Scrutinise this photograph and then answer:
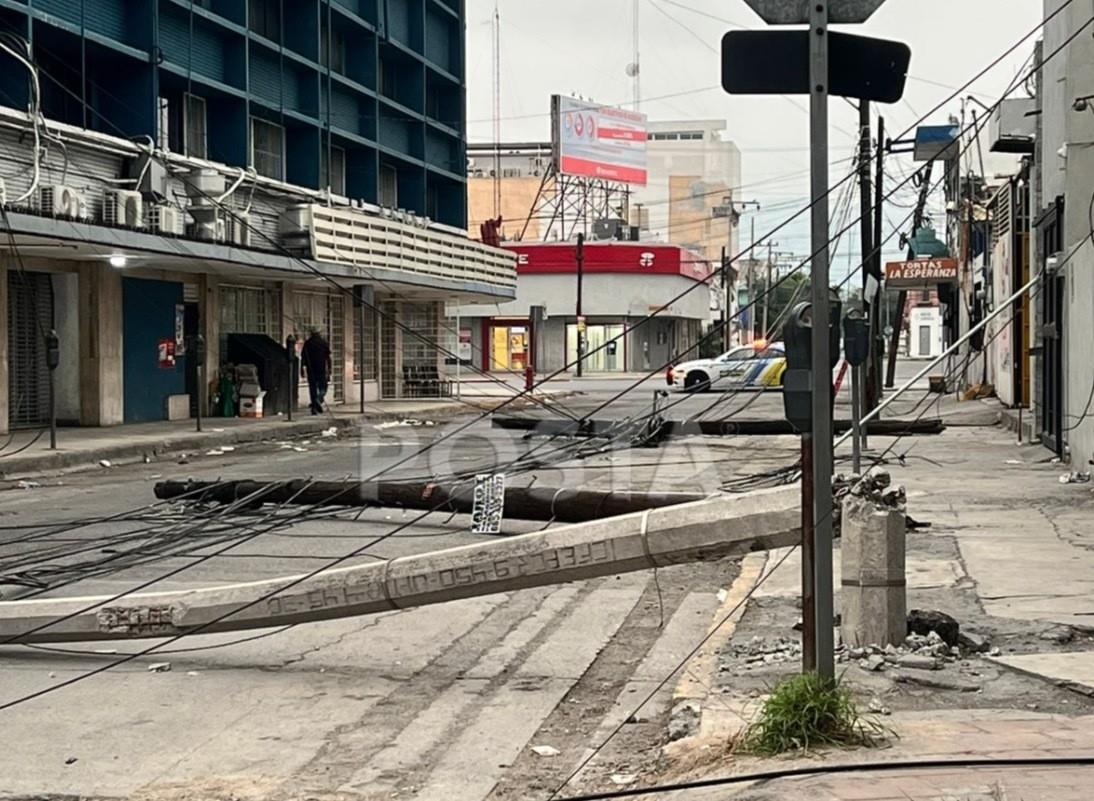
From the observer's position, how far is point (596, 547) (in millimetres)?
7598

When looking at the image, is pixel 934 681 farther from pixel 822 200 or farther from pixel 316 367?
pixel 316 367

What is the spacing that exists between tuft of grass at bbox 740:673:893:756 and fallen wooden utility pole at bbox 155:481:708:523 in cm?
650

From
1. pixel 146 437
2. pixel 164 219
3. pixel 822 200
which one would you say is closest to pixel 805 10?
pixel 822 200

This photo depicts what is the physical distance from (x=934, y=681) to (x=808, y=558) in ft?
4.47

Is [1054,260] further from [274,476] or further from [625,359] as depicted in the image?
[625,359]

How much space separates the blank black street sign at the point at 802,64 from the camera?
5.70 metres

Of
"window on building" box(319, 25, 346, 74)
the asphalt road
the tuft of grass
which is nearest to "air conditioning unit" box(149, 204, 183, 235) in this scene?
"window on building" box(319, 25, 346, 74)

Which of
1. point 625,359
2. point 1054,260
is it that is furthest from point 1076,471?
point 625,359

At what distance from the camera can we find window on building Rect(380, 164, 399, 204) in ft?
136

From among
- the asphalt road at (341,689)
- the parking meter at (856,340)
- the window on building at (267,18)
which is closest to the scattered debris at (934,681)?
the asphalt road at (341,689)

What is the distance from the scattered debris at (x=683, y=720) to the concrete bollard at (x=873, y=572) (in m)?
1.10

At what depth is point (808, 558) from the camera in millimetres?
5840

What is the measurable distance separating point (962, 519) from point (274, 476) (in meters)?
9.35

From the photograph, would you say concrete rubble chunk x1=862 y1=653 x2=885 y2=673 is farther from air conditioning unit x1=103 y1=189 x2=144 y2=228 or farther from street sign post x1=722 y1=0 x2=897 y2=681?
air conditioning unit x1=103 y1=189 x2=144 y2=228
